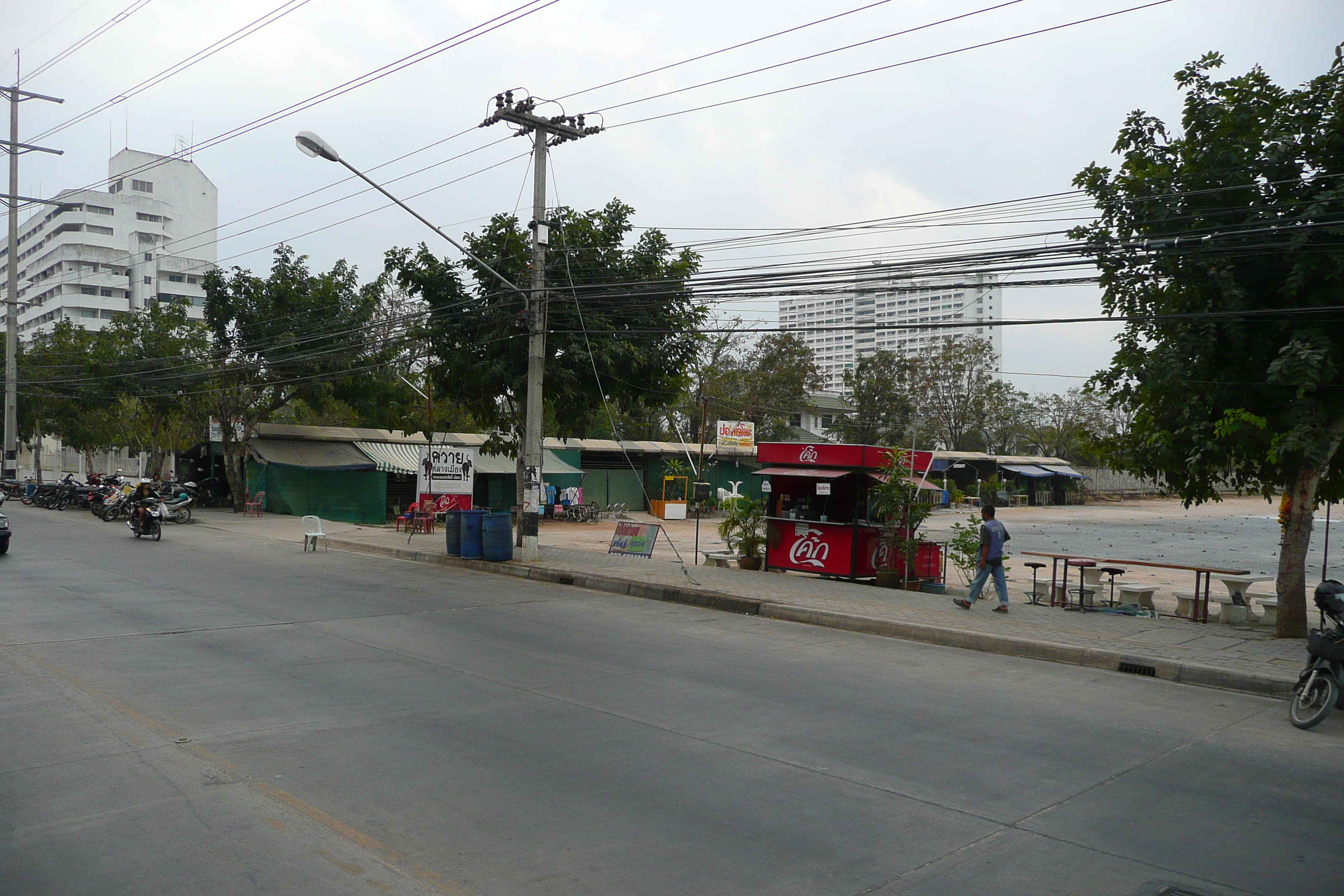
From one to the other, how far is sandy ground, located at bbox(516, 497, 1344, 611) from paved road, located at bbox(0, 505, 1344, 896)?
25.9ft

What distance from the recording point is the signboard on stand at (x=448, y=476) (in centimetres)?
2844

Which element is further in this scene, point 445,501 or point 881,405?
point 881,405

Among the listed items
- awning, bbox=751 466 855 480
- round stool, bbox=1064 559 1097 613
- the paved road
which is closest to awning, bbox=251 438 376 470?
awning, bbox=751 466 855 480

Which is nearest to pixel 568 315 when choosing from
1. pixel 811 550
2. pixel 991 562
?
pixel 811 550

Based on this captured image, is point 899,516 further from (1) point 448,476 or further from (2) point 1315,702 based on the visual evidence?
(1) point 448,476

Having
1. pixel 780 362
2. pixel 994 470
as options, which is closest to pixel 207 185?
pixel 780 362

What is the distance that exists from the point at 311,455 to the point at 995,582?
88.4 feet

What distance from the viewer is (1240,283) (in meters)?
12.4

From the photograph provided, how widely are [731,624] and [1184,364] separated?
714 centimetres

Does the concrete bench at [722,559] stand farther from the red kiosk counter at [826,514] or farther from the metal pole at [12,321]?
the metal pole at [12,321]

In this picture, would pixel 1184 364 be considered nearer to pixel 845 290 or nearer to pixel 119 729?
pixel 845 290

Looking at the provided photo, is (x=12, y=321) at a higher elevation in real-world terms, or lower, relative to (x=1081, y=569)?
higher

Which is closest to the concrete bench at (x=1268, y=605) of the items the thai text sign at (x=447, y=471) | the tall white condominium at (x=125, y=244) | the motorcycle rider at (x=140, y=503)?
the thai text sign at (x=447, y=471)

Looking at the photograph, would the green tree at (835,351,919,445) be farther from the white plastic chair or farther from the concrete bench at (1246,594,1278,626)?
the concrete bench at (1246,594,1278,626)
